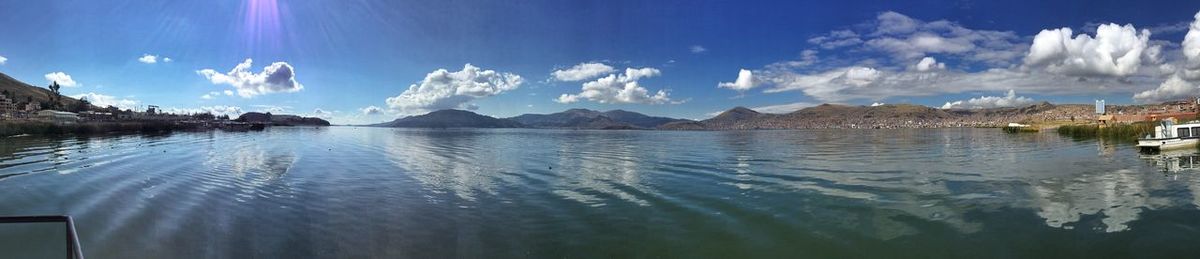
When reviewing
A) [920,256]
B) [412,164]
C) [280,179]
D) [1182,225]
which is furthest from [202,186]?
[1182,225]

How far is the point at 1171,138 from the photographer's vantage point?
34594mm

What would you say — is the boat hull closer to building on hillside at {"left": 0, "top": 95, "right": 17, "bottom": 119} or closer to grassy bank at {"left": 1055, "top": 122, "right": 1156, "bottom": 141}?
grassy bank at {"left": 1055, "top": 122, "right": 1156, "bottom": 141}

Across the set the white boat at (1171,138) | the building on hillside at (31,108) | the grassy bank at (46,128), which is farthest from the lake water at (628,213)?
the building on hillside at (31,108)

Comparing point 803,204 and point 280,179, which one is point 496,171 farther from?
point 803,204

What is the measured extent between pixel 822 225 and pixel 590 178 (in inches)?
435

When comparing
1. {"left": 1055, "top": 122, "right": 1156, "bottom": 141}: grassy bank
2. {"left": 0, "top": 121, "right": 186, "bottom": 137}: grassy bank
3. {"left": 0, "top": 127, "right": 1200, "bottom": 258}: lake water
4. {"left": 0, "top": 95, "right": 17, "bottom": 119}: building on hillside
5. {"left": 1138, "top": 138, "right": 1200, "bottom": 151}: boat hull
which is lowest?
{"left": 0, "top": 127, "right": 1200, "bottom": 258}: lake water

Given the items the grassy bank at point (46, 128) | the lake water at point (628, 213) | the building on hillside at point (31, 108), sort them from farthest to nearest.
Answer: the building on hillside at point (31, 108) → the grassy bank at point (46, 128) → the lake water at point (628, 213)

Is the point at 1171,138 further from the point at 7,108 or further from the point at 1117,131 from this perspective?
the point at 7,108

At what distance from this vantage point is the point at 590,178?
2125cm

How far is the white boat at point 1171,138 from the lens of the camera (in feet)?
110

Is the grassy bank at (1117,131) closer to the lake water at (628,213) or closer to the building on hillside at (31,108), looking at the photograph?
the lake water at (628,213)

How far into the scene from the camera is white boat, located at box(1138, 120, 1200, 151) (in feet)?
110

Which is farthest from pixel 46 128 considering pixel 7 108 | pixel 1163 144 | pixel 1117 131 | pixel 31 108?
pixel 1117 131

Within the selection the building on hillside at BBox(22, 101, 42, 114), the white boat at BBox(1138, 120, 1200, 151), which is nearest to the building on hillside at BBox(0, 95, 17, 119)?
the building on hillside at BBox(22, 101, 42, 114)
